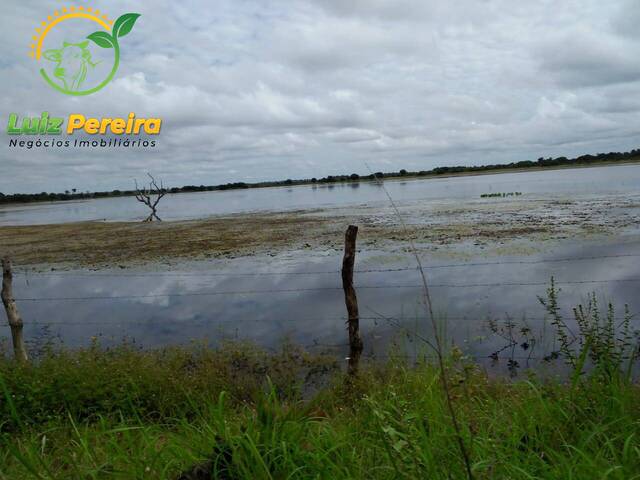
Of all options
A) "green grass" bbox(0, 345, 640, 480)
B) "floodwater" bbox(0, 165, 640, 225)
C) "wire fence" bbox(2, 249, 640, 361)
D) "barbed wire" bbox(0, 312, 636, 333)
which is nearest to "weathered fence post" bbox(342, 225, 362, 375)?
"green grass" bbox(0, 345, 640, 480)

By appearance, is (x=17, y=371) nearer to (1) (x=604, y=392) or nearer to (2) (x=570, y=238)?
(1) (x=604, y=392)

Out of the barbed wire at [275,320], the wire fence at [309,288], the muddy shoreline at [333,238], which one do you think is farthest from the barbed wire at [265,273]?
the barbed wire at [275,320]

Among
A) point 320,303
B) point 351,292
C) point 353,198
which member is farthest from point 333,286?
point 353,198

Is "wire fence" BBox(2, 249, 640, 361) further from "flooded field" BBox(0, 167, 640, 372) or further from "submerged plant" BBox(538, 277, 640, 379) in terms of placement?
"submerged plant" BBox(538, 277, 640, 379)

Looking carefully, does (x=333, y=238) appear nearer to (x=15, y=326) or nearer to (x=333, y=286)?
(x=333, y=286)

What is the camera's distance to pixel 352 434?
305 cm

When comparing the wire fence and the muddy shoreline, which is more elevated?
the muddy shoreline

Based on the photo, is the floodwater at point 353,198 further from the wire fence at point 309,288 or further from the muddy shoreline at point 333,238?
the wire fence at point 309,288

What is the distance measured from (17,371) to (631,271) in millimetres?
12471

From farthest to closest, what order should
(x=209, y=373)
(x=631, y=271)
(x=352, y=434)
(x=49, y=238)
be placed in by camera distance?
(x=49, y=238) → (x=631, y=271) → (x=209, y=373) → (x=352, y=434)

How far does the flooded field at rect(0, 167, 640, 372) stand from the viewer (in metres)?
8.38

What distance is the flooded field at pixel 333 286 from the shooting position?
Result: 838cm

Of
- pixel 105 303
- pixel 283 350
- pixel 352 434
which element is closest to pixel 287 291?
pixel 283 350

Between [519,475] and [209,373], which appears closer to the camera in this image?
[519,475]
